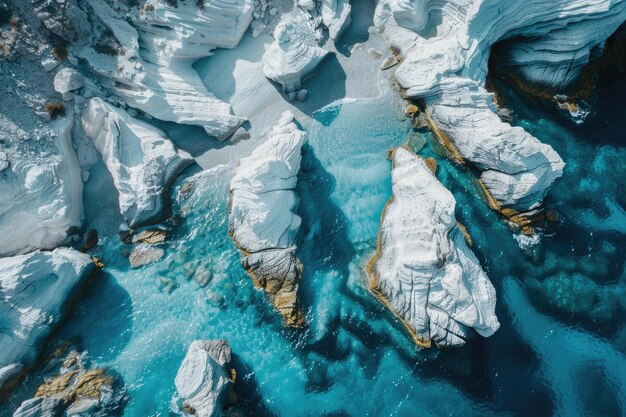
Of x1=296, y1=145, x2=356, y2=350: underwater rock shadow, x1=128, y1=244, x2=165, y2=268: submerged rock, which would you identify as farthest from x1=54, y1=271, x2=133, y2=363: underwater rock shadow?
x1=296, y1=145, x2=356, y2=350: underwater rock shadow

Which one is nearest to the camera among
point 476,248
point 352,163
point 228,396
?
point 228,396

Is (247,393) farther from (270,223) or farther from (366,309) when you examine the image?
(270,223)

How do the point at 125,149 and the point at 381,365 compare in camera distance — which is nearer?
the point at 381,365

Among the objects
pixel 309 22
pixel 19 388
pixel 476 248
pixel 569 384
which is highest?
A: pixel 309 22

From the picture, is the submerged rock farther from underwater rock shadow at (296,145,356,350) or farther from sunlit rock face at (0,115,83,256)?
underwater rock shadow at (296,145,356,350)

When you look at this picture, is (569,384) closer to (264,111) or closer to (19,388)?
(264,111)

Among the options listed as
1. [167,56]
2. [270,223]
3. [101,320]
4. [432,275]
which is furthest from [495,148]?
[101,320]

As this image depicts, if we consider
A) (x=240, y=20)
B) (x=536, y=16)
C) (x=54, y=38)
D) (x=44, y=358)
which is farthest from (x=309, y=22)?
(x=44, y=358)

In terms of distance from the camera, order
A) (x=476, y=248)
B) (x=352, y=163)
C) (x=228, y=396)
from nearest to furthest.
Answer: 1. (x=228, y=396)
2. (x=476, y=248)
3. (x=352, y=163)
